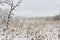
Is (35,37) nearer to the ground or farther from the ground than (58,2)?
nearer to the ground

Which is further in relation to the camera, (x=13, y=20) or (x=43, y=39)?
(x=13, y=20)

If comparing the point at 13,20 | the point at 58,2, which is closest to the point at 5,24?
the point at 13,20

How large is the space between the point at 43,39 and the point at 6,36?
36.9 inches

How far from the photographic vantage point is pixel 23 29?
6.43m

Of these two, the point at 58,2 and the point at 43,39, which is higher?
the point at 58,2

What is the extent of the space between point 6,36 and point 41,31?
1046 mm

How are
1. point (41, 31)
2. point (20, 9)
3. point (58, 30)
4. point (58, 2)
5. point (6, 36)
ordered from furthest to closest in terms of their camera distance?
point (58, 2)
point (20, 9)
point (58, 30)
point (41, 31)
point (6, 36)

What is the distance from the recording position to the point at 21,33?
6.08 m

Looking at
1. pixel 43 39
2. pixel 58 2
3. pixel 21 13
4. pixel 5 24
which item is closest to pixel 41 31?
pixel 43 39

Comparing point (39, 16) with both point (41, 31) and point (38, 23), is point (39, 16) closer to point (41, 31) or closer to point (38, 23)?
point (38, 23)

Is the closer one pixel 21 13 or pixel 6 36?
pixel 6 36

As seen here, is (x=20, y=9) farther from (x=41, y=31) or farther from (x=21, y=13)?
(x=41, y=31)

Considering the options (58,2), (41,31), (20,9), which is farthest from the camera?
(58,2)

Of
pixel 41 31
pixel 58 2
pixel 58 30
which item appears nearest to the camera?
pixel 41 31
